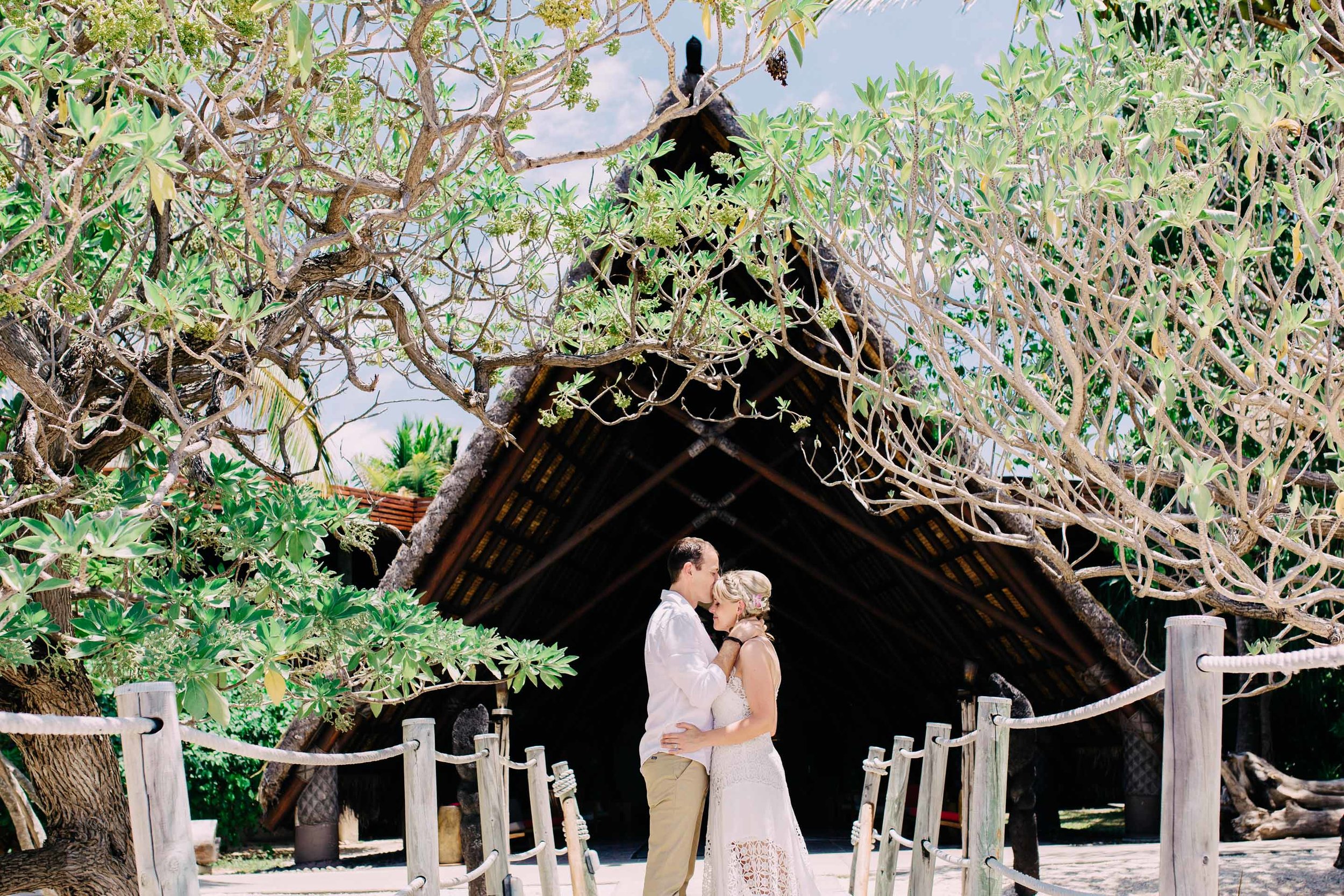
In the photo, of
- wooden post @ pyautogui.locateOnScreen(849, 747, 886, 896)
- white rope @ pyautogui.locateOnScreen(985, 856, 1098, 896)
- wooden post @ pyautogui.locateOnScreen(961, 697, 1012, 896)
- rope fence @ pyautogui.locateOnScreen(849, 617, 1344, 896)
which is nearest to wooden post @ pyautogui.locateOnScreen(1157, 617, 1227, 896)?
rope fence @ pyautogui.locateOnScreen(849, 617, 1344, 896)

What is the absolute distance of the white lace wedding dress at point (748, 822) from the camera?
9.56ft

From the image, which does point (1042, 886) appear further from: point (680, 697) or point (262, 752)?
point (262, 752)

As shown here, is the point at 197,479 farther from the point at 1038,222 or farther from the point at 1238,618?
the point at 1238,618

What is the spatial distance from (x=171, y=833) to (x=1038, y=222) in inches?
104

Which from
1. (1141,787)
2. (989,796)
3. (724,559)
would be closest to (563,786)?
(989,796)

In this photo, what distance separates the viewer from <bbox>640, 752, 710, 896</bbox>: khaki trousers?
9.43 ft

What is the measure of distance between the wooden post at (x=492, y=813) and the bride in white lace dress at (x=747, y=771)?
2.77 feet

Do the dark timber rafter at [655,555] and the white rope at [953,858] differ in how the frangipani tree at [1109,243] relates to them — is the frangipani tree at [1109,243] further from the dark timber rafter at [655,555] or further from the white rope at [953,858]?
the dark timber rafter at [655,555]

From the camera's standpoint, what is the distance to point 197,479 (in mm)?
3279

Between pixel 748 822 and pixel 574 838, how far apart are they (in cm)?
138

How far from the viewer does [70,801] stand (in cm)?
326

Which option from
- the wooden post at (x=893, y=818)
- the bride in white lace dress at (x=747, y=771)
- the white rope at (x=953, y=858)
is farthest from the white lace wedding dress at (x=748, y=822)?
the wooden post at (x=893, y=818)

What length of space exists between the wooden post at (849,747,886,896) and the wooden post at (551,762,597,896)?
1.03m

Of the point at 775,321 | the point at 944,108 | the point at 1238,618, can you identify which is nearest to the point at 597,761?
the point at 1238,618
